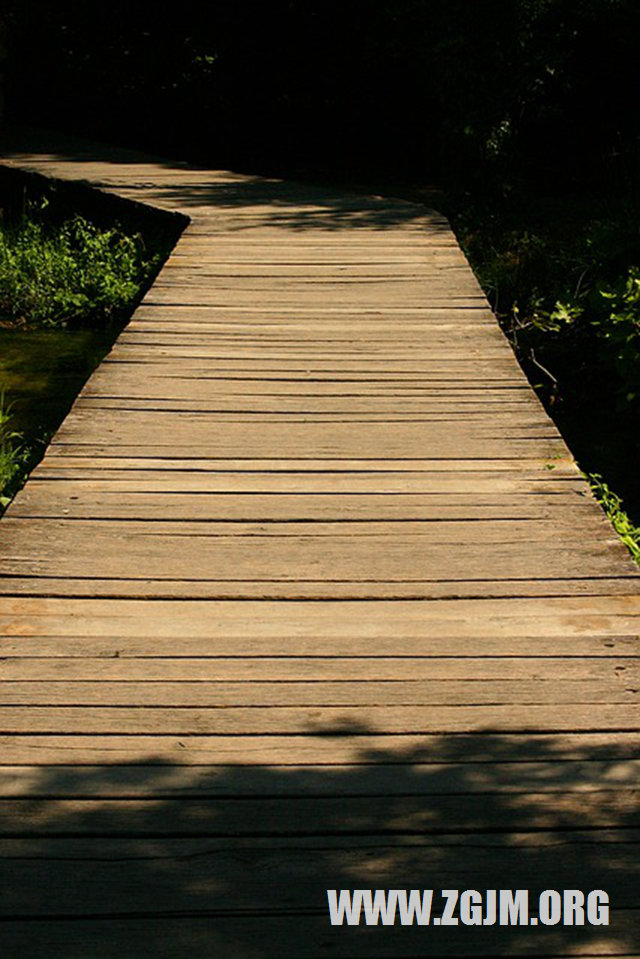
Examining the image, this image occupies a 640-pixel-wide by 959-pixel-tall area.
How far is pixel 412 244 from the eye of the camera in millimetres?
7789

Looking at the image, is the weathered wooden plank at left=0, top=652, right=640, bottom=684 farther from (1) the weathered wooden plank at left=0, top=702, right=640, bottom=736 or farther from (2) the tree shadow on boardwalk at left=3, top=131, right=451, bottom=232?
(2) the tree shadow on boardwalk at left=3, top=131, right=451, bottom=232

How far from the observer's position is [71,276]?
360 inches

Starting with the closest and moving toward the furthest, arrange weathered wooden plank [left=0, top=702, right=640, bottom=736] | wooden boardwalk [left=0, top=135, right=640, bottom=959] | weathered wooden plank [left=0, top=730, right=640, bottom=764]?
wooden boardwalk [left=0, top=135, right=640, bottom=959] < weathered wooden plank [left=0, top=730, right=640, bottom=764] < weathered wooden plank [left=0, top=702, right=640, bottom=736]

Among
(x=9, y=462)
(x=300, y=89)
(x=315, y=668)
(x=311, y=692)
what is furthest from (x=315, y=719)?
(x=300, y=89)

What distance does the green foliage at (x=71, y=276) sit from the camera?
8.85 m

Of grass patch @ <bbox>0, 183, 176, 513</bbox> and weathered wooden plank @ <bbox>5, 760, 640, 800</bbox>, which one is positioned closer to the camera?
weathered wooden plank @ <bbox>5, 760, 640, 800</bbox>

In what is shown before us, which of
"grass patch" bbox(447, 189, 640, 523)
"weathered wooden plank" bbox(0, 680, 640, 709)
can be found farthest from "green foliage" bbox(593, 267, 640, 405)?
"weathered wooden plank" bbox(0, 680, 640, 709)

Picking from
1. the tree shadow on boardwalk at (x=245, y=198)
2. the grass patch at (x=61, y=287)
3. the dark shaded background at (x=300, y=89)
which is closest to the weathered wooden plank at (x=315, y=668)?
the grass patch at (x=61, y=287)

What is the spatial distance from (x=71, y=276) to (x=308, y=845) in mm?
7544

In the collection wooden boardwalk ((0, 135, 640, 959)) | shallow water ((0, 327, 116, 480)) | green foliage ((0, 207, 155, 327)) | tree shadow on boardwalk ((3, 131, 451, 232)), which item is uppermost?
wooden boardwalk ((0, 135, 640, 959))

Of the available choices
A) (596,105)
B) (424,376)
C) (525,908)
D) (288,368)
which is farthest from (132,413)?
(596,105)

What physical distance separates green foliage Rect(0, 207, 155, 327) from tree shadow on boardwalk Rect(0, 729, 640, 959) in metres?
6.80

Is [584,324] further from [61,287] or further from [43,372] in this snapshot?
[61,287]

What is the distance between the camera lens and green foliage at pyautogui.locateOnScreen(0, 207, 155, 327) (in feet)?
29.0
